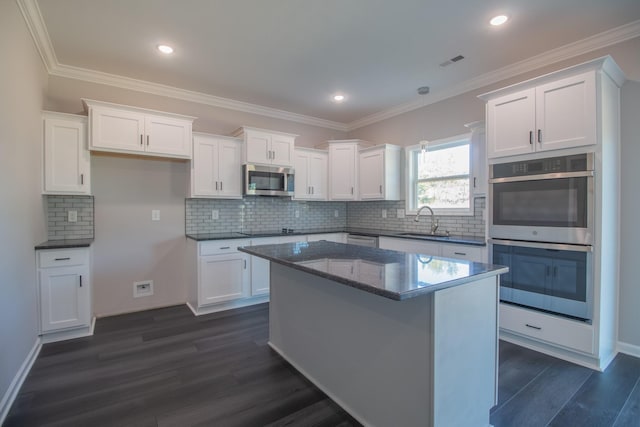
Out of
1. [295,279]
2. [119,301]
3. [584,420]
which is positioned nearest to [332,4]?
[295,279]

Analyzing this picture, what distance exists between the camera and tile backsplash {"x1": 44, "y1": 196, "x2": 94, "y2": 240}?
10.5ft

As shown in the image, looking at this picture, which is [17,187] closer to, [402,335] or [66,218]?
[66,218]

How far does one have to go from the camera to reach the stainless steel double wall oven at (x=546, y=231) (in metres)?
2.42

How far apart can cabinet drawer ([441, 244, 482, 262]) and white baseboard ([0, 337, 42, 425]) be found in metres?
3.67

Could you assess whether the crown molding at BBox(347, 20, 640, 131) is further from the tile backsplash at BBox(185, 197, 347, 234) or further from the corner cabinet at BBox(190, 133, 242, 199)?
the corner cabinet at BBox(190, 133, 242, 199)

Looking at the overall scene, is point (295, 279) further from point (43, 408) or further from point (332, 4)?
point (332, 4)

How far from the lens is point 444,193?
13.6 ft

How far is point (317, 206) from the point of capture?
523 centimetres

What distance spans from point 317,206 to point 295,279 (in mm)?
2905

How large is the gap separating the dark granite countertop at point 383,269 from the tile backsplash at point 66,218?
2234 mm

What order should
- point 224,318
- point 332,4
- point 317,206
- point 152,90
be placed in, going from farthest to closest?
point 317,206, point 152,90, point 224,318, point 332,4

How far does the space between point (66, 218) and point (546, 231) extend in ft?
15.2

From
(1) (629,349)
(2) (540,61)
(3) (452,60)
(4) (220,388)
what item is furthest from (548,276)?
(4) (220,388)

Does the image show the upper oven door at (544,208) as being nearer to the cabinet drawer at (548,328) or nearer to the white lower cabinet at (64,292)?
the cabinet drawer at (548,328)
